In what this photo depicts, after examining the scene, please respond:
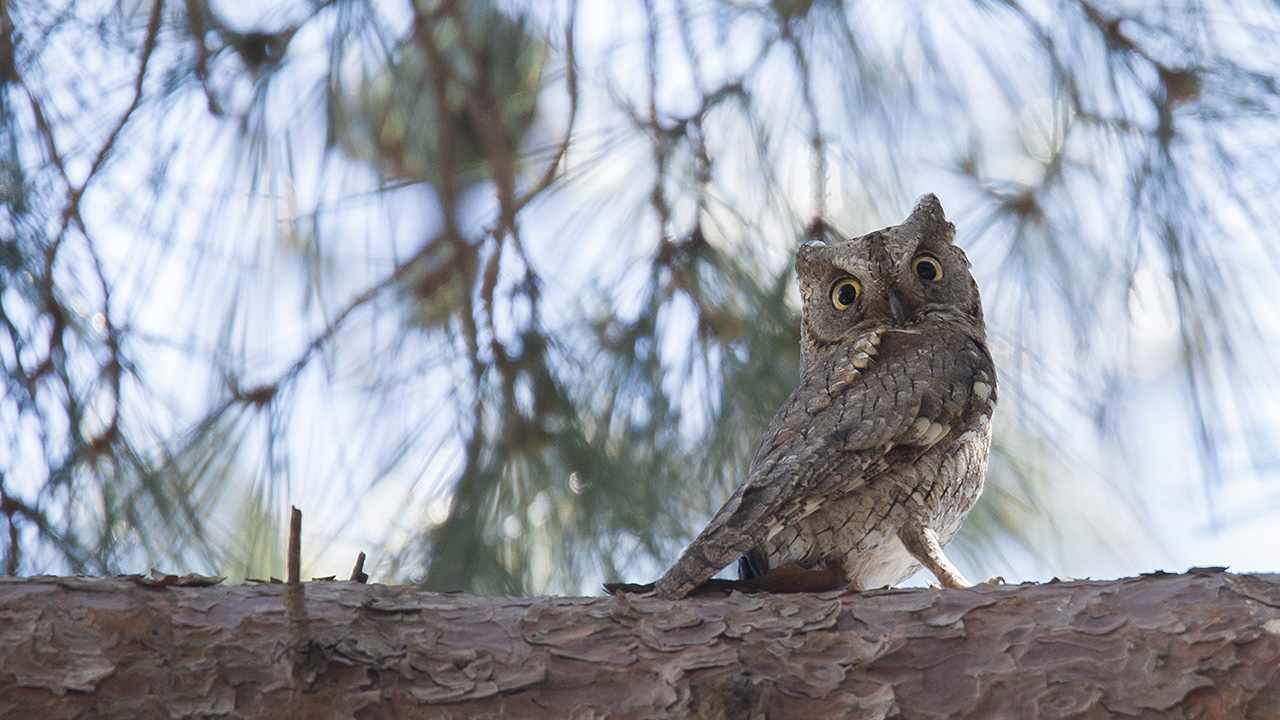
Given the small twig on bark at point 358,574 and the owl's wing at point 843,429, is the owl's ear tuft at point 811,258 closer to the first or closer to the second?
the owl's wing at point 843,429

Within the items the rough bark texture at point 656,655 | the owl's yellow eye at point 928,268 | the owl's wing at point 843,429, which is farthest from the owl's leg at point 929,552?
the owl's yellow eye at point 928,268

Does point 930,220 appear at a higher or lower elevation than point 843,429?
higher

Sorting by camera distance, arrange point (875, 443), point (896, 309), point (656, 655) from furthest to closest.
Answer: point (896, 309), point (875, 443), point (656, 655)

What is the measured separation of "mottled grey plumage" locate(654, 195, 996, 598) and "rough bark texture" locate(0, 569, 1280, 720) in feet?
0.57

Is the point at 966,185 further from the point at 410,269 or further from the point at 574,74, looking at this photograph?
the point at 410,269

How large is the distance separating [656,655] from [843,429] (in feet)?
1.70

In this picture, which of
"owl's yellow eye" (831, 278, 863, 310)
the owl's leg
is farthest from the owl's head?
the owl's leg

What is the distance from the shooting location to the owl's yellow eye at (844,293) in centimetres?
194

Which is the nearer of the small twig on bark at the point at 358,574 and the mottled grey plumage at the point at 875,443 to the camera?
the small twig on bark at the point at 358,574

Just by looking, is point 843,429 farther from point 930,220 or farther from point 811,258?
point 930,220

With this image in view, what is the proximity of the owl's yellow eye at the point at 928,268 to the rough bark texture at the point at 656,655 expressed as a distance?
2.62 feet

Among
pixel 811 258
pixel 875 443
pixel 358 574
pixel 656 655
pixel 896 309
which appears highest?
pixel 811 258

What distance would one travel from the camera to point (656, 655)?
48.5 inches

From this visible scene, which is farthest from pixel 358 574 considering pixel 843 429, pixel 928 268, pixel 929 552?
pixel 928 268
